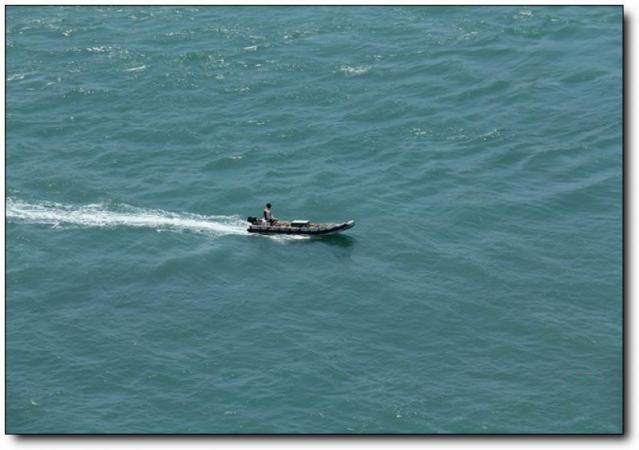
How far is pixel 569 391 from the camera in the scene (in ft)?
445

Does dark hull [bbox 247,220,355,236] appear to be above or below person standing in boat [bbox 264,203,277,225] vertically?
below

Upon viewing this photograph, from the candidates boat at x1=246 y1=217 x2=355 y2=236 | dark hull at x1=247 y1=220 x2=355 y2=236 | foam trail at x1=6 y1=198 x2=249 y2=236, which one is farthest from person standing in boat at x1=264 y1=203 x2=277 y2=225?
foam trail at x1=6 y1=198 x2=249 y2=236

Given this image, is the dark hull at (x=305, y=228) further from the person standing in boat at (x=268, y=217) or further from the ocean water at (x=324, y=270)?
the ocean water at (x=324, y=270)

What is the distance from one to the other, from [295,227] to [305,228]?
1406 mm

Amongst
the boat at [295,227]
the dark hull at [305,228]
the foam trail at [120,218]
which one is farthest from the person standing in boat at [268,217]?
the foam trail at [120,218]

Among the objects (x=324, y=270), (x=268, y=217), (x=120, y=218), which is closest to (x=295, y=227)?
(x=268, y=217)

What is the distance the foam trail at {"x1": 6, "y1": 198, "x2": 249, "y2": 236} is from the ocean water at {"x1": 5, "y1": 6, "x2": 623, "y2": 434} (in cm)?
35

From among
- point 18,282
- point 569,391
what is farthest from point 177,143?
point 569,391

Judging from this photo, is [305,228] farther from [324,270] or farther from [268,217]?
[324,270]

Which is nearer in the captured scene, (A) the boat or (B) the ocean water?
(B) the ocean water

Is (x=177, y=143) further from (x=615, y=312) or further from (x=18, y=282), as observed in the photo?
(x=615, y=312)

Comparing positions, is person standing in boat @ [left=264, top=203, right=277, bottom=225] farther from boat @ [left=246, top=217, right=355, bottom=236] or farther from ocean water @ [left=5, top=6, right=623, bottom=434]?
ocean water @ [left=5, top=6, right=623, bottom=434]

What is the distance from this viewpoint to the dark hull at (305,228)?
165375 mm

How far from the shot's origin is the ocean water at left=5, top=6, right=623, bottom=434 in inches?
5295
